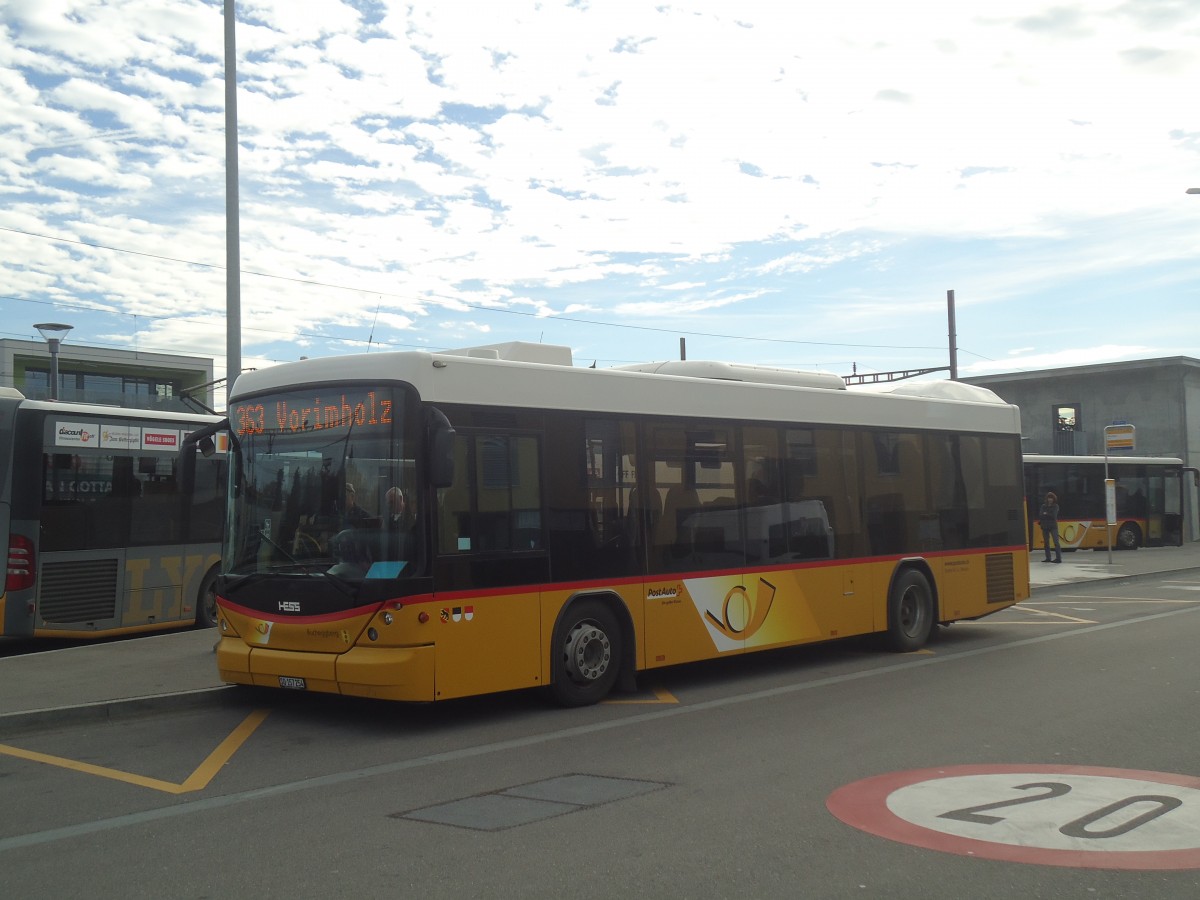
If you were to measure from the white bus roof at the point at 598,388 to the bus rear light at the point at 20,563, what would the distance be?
4.96 metres

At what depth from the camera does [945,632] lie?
53.2 ft

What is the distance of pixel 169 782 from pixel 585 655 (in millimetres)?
3778

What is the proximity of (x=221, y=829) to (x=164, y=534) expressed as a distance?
9731 mm

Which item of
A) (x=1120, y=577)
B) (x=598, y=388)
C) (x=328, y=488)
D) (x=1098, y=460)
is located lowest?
(x=1120, y=577)

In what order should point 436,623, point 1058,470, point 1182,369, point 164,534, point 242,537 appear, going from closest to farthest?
point 436,623 < point 242,537 < point 164,534 < point 1058,470 < point 1182,369

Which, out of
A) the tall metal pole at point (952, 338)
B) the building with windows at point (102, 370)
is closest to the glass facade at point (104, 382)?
the building with windows at point (102, 370)

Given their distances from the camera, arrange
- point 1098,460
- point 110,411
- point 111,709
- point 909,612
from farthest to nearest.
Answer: point 1098,460, point 110,411, point 909,612, point 111,709

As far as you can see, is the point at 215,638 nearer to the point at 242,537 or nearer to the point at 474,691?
the point at 242,537

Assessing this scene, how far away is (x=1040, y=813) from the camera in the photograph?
20.5ft

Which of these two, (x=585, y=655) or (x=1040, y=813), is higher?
(x=585, y=655)

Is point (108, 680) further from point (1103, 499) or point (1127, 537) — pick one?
point (1127, 537)

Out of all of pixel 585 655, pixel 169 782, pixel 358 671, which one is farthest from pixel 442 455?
pixel 169 782

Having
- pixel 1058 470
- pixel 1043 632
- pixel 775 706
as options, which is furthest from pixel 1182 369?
pixel 775 706

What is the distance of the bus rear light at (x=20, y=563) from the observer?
13.3 m
